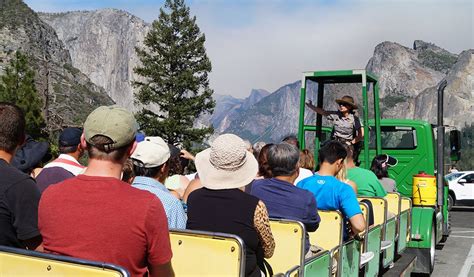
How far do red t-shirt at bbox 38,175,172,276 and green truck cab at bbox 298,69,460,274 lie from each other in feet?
18.5

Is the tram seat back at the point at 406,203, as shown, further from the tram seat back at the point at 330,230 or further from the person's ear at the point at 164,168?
the person's ear at the point at 164,168

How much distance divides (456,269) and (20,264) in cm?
835

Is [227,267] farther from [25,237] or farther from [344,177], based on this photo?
[344,177]

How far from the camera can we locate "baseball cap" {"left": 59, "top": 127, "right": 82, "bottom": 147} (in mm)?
4980

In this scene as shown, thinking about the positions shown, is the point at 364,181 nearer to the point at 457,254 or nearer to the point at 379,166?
the point at 379,166

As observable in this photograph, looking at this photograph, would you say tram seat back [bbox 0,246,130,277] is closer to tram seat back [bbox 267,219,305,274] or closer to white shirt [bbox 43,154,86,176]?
tram seat back [bbox 267,219,305,274]

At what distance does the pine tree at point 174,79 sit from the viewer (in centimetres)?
4406

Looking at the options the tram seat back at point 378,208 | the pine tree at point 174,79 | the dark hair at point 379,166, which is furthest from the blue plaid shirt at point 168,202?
the pine tree at point 174,79

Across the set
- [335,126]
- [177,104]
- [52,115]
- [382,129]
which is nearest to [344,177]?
[335,126]

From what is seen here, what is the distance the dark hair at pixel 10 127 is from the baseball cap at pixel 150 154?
0.77m

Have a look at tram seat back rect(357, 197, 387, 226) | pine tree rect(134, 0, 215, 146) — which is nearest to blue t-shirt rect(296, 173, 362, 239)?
tram seat back rect(357, 197, 387, 226)

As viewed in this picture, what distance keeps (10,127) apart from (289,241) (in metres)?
2.01

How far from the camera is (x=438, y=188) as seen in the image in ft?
29.2

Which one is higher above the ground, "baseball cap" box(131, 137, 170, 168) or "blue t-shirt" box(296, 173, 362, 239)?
"baseball cap" box(131, 137, 170, 168)
